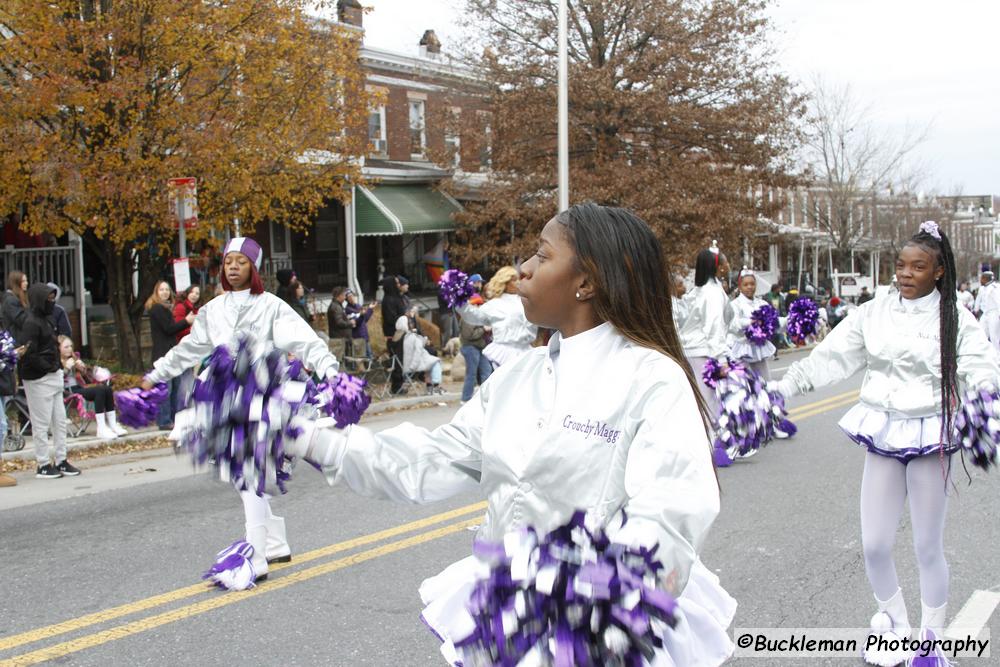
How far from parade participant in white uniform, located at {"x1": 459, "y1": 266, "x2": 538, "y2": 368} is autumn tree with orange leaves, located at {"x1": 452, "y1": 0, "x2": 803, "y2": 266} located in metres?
13.8

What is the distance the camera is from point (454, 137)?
27.2 m

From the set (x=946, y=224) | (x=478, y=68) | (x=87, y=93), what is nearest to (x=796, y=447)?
(x=87, y=93)

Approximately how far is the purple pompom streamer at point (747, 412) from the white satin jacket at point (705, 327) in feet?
13.4

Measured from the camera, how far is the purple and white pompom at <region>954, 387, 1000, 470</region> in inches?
179

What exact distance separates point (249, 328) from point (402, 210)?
66.8ft

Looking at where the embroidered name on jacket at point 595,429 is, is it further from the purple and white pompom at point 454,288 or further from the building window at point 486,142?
the building window at point 486,142

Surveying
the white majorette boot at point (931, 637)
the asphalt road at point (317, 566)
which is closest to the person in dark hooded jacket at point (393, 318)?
the asphalt road at point (317, 566)

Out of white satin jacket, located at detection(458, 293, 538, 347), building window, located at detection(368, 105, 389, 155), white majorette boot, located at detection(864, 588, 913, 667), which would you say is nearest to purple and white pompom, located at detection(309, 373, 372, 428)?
white majorette boot, located at detection(864, 588, 913, 667)

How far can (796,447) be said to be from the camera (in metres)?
10.2

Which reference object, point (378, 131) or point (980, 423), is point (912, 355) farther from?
point (378, 131)

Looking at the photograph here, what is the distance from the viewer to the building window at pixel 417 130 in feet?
92.4

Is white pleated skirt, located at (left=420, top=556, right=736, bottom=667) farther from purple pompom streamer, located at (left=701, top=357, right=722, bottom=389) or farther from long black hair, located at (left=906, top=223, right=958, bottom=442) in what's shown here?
purple pompom streamer, located at (left=701, top=357, right=722, bottom=389)

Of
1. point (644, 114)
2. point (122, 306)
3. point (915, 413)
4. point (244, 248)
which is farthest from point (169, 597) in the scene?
point (644, 114)

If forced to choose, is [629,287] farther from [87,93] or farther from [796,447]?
[87,93]
